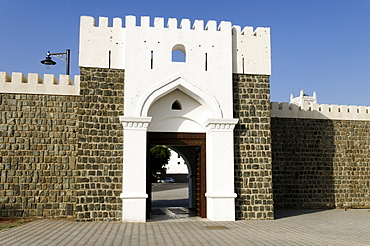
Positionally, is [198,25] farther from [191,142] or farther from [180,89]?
[191,142]

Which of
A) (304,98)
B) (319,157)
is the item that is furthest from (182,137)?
(304,98)

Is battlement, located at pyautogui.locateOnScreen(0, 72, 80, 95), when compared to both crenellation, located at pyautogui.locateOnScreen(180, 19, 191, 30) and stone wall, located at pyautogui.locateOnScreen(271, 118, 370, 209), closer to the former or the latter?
crenellation, located at pyautogui.locateOnScreen(180, 19, 191, 30)

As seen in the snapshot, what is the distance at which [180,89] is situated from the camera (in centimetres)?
1079

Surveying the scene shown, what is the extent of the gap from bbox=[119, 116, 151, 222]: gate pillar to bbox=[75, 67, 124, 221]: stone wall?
0.15 m

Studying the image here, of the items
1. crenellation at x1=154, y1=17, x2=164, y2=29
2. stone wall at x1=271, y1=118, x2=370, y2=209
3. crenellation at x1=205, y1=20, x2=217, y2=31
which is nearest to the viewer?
crenellation at x1=154, y1=17, x2=164, y2=29

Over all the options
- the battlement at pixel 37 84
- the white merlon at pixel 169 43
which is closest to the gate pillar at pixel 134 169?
the white merlon at pixel 169 43

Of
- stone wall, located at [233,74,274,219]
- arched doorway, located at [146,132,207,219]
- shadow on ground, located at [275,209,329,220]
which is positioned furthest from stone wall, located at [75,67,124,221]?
shadow on ground, located at [275,209,329,220]

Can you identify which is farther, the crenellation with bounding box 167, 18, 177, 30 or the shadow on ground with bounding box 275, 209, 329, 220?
the shadow on ground with bounding box 275, 209, 329, 220

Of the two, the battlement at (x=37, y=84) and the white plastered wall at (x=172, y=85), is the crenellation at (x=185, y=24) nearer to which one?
the white plastered wall at (x=172, y=85)

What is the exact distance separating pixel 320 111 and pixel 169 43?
6643 mm

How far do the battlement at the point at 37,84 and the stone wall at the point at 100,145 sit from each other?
4.79 feet

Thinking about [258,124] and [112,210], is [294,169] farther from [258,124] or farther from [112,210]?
[112,210]

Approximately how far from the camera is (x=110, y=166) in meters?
10.1

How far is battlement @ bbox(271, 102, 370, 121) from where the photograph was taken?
1400 centimetres
